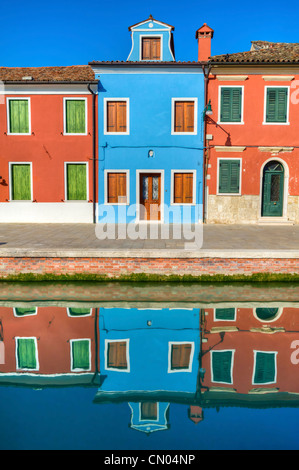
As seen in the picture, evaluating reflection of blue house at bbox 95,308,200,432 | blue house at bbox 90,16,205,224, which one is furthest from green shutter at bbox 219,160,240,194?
reflection of blue house at bbox 95,308,200,432

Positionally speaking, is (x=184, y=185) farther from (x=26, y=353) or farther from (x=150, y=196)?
(x=26, y=353)

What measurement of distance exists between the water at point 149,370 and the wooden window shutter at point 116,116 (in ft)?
28.8

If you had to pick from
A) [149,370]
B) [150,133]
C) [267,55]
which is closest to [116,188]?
[150,133]

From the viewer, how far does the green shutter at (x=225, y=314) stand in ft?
20.8

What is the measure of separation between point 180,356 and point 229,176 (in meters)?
10.7

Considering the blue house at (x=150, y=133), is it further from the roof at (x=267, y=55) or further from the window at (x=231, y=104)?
the roof at (x=267, y=55)

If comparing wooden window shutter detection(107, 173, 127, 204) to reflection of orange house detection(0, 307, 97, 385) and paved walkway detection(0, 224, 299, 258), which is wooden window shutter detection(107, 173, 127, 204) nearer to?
paved walkway detection(0, 224, 299, 258)

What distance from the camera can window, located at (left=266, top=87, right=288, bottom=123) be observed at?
14062 millimetres

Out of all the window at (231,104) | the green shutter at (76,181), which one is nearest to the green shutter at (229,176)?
the window at (231,104)

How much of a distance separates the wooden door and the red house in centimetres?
200

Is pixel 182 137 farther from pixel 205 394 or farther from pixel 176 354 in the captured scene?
pixel 205 394

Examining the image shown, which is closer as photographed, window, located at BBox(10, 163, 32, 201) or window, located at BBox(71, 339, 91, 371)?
window, located at BBox(71, 339, 91, 371)

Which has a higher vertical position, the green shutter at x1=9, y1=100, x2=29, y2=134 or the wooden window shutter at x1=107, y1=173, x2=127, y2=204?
Answer: the green shutter at x1=9, y1=100, x2=29, y2=134

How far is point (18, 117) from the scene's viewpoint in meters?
14.6
